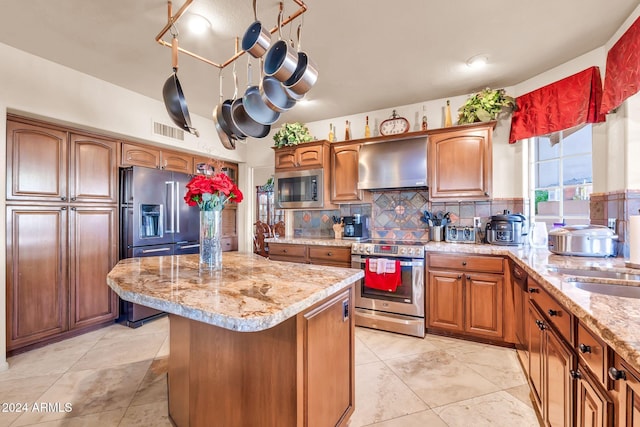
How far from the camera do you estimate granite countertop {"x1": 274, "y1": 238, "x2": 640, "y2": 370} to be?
75 centimetres

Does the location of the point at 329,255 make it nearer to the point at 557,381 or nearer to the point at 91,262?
the point at 557,381

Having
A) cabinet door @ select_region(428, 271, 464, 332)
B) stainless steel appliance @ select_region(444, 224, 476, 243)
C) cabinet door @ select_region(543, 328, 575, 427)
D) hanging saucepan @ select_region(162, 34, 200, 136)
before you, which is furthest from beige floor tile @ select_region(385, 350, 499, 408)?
hanging saucepan @ select_region(162, 34, 200, 136)

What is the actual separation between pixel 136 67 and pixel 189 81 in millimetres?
463

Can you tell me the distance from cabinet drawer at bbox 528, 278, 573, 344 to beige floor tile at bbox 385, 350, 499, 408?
813mm

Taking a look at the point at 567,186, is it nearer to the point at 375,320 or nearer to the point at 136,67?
the point at 375,320

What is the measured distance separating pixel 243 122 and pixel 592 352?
82.2 inches

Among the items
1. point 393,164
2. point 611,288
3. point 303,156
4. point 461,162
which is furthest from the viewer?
point 303,156

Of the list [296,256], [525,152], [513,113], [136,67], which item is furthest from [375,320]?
[136,67]

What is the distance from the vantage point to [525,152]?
2980 millimetres

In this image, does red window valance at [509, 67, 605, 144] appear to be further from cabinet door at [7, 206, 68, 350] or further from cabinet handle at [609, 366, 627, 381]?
cabinet door at [7, 206, 68, 350]

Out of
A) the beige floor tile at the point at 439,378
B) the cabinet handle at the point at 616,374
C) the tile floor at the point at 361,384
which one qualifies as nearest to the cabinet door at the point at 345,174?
the tile floor at the point at 361,384

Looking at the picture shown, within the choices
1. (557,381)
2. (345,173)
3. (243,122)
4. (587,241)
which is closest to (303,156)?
(345,173)

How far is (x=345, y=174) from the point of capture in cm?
360

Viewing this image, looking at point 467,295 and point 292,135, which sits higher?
point 292,135
